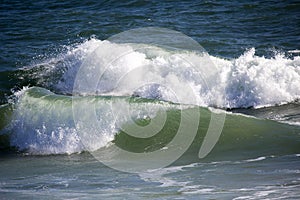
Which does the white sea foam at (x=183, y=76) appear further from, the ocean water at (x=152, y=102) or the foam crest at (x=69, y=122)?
the foam crest at (x=69, y=122)

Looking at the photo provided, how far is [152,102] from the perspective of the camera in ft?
28.8

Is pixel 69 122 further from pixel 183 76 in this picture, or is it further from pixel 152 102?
pixel 183 76

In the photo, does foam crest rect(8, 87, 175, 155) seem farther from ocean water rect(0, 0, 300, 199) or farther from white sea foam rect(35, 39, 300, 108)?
white sea foam rect(35, 39, 300, 108)

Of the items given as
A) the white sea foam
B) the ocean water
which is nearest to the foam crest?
the ocean water

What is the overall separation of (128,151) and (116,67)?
14.0 ft

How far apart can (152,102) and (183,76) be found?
101 inches

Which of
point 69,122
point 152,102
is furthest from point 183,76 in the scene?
point 69,122

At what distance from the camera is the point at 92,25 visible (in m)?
15.7

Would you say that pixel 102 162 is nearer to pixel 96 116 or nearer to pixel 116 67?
pixel 96 116

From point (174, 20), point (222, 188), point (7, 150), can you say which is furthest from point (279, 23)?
point (222, 188)

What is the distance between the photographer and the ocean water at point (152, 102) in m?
6.20

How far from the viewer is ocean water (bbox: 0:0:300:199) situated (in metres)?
6.20

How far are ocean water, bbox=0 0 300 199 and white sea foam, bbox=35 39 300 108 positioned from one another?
0.08 ft

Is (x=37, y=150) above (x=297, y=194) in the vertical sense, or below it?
above
